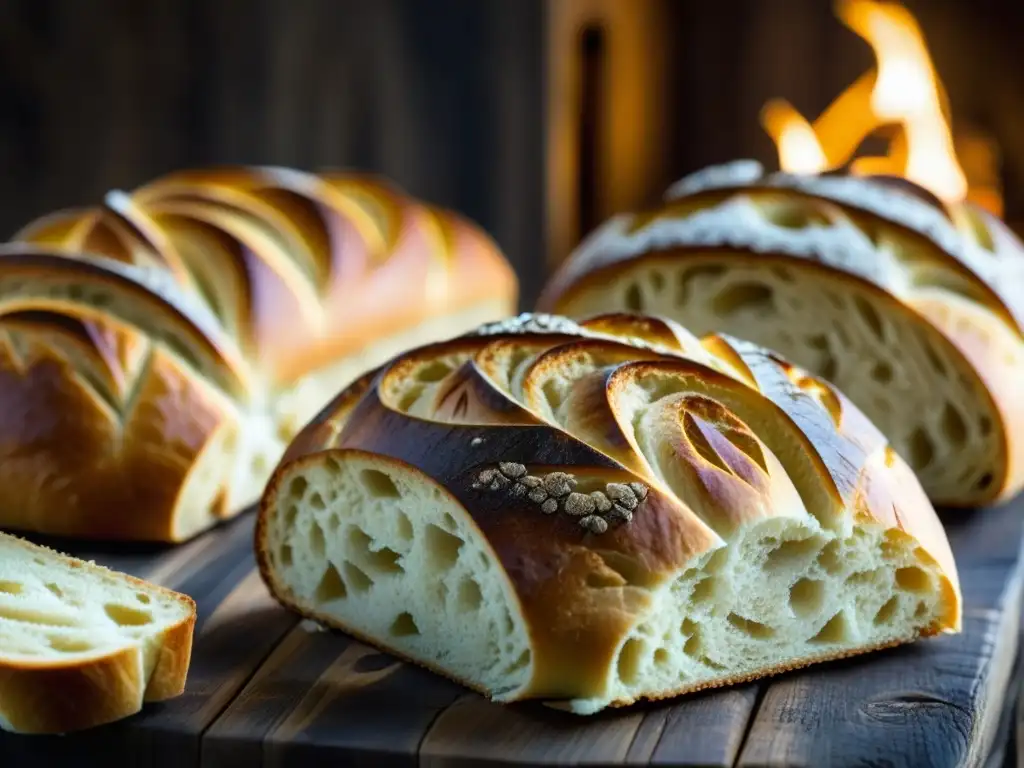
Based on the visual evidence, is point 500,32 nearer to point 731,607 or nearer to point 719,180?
point 719,180

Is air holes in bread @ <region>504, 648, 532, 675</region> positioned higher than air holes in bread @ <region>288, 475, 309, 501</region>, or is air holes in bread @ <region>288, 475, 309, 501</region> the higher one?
air holes in bread @ <region>288, 475, 309, 501</region>

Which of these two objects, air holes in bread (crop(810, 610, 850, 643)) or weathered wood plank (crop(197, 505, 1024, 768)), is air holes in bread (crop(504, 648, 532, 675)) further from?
air holes in bread (crop(810, 610, 850, 643))

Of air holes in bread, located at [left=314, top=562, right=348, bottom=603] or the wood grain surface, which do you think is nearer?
the wood grain surface

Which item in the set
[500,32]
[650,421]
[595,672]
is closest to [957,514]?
[650,421]

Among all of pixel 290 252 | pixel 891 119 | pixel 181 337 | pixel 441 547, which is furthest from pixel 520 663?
pixel 891 119

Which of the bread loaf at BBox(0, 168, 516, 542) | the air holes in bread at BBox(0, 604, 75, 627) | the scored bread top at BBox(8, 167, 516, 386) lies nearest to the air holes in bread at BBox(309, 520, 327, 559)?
the air holes in bread at BBox(0, 604, 75, 627)

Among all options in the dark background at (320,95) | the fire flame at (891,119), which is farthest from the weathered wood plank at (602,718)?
the dark background at (320,95)

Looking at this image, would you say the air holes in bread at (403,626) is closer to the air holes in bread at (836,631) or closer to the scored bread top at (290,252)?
the air holes in bread at (836,631)
